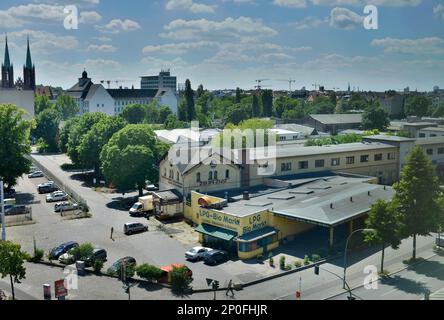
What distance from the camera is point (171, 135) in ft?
203

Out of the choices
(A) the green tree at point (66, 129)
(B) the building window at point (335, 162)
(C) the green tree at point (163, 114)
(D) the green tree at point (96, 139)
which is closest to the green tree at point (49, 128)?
(A) the green tree at point (66, 129)

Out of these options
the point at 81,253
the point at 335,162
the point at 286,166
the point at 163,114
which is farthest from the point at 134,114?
the point at 81,253

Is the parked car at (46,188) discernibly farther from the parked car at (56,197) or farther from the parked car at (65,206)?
the parked car at (65,206)

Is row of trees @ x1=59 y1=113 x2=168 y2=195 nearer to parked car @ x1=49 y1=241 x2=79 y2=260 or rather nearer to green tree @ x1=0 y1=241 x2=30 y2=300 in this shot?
parked car @ x1=49 y1=241 x2=79 y2=260

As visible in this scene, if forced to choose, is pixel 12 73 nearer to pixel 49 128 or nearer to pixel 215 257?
pixel 49 128

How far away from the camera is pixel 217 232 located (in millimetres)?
28562

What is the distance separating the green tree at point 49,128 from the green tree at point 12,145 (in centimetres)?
3069

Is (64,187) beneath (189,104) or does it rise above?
beneath

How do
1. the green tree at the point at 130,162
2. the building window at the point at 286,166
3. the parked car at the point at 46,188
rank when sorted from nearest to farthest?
the building window at the point at 286,166, the green tree at the point at 130,162, the parked car at the point at 46,188

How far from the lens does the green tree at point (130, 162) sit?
127ft

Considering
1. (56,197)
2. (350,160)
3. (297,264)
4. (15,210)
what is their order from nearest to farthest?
(297,264) < (15,210) < (56,197) < (350,160)

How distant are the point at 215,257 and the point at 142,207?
12.0 meters
